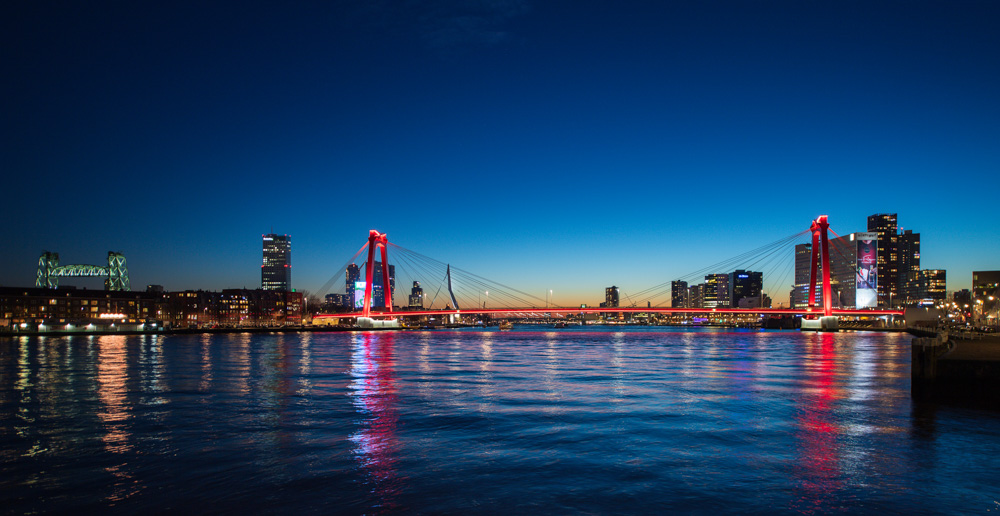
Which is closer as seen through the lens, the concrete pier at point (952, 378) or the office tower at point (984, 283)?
the concrete pier at point (952, 378)

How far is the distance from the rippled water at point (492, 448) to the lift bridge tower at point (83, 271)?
166691 mm

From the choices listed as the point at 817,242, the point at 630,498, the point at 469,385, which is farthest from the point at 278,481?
the point at 817,242

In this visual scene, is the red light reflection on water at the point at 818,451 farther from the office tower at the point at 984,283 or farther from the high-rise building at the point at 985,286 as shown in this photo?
the office tower at the point at 984,283

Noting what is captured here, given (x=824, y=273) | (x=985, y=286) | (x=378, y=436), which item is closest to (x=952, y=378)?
(x=378, y=436)

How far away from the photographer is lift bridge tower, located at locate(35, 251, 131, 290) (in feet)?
536

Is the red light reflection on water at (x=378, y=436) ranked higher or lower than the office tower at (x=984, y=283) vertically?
lower

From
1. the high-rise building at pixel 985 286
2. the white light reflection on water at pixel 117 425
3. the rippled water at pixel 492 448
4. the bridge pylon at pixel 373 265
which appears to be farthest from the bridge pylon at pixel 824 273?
the white light reflection on water at pixel 117 425

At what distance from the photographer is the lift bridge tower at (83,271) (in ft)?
536

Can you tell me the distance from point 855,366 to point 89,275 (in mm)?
187736

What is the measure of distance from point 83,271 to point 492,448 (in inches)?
7540

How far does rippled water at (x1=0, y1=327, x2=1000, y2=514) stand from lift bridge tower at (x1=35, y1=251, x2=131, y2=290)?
167m

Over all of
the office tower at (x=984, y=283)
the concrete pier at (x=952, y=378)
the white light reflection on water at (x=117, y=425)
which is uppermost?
the office tower at (x=984, y=283)

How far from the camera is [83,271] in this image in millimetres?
169625

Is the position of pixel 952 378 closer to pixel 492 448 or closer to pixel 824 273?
pixel 492 448
